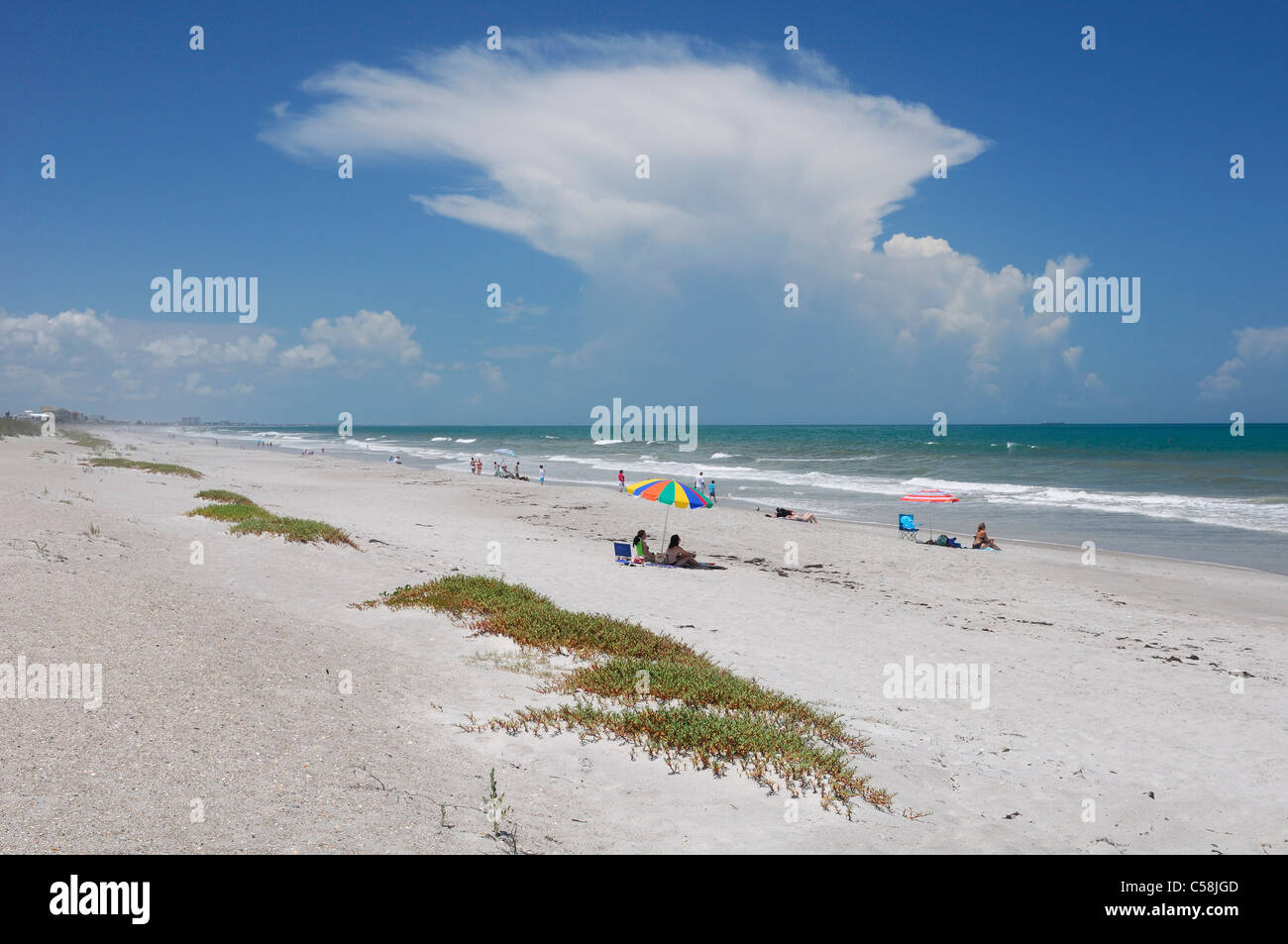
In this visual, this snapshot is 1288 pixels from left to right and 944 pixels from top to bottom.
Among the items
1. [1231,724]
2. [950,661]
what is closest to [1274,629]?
[1231,724]

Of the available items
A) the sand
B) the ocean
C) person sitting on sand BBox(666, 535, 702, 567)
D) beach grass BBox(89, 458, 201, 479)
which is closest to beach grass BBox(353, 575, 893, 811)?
the sand

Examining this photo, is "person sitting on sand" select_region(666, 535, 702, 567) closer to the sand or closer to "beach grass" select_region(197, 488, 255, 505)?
the sand

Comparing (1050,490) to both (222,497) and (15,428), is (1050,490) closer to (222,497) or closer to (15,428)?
(222,497)

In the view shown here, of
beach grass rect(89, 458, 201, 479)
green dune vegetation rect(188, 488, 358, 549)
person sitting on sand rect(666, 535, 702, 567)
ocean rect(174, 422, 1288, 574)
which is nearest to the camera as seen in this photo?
green dune vegetation rect(188, 488, 358, 549)

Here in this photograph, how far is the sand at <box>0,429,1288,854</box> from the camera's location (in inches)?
203

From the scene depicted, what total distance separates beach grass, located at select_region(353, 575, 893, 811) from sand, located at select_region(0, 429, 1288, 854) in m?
0.25

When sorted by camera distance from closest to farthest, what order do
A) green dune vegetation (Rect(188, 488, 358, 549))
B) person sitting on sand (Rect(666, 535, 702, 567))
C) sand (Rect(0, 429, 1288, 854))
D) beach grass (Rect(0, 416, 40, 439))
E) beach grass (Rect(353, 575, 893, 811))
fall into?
sand (Rect(0, 429, 1288, 854)), beach grass (Rect(353, 575, 893, 811)), green dune vegetation (Rect(188, 488, 358, 549)), person sitting on sand (Rect(666, 535, 702, 567)), beach grass (Rect(0, 416, 40, 439))

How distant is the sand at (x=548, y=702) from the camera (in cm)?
514

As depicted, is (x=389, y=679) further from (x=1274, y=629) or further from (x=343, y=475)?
(x=343, y=475)

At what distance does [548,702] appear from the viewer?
7684 millimetres

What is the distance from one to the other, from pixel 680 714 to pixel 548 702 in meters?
1.54

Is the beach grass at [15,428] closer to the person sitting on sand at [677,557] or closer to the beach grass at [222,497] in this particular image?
the beach grass at [222,497]

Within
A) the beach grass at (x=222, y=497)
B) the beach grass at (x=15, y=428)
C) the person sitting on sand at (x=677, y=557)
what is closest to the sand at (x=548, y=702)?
the person sitting on sand at (x=677, y=557)

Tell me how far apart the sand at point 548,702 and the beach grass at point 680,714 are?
0.25 metres
